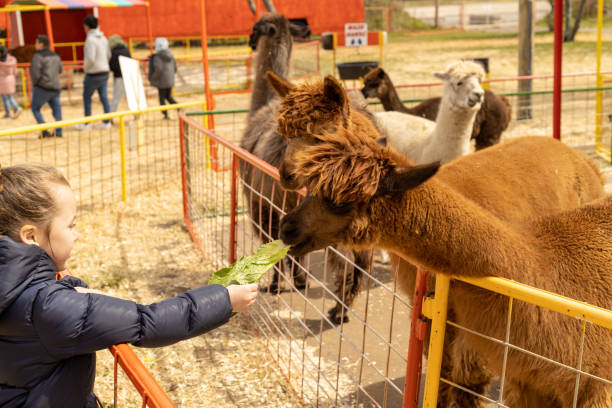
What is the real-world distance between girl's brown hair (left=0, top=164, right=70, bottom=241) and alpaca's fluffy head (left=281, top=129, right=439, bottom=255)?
0.83 metres

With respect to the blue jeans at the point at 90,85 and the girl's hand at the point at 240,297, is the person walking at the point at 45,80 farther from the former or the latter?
the girl's hand at the point at 240,297

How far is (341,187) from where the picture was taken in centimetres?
206

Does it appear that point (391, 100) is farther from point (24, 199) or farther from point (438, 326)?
point (24, 199)

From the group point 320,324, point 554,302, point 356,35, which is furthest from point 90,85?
point 554,302

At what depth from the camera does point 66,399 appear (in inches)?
Result: 68.2

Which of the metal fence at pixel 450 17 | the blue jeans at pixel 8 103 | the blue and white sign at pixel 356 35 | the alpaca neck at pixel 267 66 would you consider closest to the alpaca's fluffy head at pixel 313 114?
the alpaca neck at pixel 267 66

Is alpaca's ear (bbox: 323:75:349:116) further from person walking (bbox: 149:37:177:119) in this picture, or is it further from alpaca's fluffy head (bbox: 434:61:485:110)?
person walking (bbox: 149:37:177:119)

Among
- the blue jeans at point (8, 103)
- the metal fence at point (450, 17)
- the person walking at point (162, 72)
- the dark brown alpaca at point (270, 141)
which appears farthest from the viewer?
the metal fence at point (450, 17)

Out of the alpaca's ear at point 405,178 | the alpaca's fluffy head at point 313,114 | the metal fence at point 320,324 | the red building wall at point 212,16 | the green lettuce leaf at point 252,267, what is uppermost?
the red building wall at point 212,16

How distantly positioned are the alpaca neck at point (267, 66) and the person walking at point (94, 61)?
22.0 feet

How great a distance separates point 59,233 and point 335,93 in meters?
2.11

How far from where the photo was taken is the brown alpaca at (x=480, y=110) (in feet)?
25.2

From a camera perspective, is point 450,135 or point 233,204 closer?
point 233,204

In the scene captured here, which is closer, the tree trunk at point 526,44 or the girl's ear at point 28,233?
the girl's ear at point 28,233
